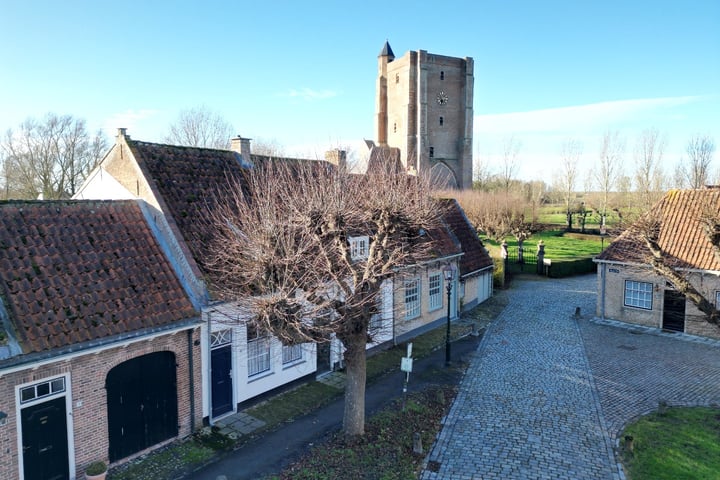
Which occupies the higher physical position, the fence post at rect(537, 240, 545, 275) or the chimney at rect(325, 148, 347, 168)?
→ the chimney at rect(325, 148, 347, 168)

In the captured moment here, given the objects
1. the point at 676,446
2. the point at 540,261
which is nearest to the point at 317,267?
the point at 676,446

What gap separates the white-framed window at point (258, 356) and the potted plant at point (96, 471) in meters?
4.33

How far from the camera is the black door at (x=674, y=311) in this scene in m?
19.5

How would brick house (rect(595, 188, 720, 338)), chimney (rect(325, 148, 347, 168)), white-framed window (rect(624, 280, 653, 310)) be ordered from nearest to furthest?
1. chimney (rect(325, 148, 347, 168))
2. brick house (rect(595, 188, 720, 338))
3. white-framed window (rect(624, 280, 653, 310))

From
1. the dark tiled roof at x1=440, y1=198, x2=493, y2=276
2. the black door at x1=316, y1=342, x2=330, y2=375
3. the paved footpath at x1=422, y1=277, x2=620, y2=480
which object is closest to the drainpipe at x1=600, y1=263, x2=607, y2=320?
the paved footpath at x1=422, y1=277, x2=620, y2=480

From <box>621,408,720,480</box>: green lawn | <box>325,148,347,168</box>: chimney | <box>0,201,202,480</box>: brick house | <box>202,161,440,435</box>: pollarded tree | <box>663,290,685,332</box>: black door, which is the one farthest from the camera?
<box>663,290,685,332</box>: black door

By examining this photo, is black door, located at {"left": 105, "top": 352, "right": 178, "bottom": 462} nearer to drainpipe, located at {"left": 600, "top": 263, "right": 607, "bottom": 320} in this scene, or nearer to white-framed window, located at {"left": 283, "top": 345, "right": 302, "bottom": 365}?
white-framed window, located at {"left": 283, "top": 345, "right": 302, "bottom": 365}

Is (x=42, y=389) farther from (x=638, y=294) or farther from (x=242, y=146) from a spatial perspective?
(x=638, y=294)

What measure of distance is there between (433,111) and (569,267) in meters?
37.6

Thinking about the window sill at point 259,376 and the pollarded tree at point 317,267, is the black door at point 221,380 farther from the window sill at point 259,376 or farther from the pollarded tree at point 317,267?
the pollarded tree at point 317,267

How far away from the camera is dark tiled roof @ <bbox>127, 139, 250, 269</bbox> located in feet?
40.4

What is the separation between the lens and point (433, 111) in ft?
214

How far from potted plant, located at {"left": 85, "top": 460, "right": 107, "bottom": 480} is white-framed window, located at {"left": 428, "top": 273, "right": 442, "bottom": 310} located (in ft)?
46.6

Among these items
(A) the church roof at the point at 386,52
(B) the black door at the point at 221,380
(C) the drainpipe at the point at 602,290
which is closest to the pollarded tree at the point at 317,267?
(B) the black door at the point at 221,380
